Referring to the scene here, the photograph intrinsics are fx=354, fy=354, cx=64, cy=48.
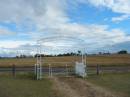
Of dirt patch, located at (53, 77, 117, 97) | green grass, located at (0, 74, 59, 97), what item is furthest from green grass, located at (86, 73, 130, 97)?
green grass, located at (0, 74, 59, 97)

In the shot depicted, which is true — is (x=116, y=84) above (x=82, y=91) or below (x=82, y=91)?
above

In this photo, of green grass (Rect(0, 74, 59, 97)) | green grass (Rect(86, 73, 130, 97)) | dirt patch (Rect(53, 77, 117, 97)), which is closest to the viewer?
dirt patch (Rect(53, 77, 117, 97))

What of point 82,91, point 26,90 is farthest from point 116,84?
point 26,90

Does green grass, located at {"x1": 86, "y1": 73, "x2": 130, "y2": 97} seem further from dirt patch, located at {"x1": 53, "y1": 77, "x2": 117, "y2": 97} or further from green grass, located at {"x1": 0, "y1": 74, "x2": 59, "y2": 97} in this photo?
green grass, located at {"x1": 0, "y1": 74, "x2": 59, "y2": 97}

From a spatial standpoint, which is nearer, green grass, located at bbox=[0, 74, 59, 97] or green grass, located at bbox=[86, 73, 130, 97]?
green grass, located at bbox=[0, 74, 59, 97]

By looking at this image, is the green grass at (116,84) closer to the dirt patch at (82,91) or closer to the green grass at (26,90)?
the dirt patch at (82,91)

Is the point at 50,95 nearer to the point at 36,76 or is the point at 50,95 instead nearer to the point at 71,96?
the point at 71,96

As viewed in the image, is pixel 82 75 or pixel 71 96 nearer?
pixel 71 96

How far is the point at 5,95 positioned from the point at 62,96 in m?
2.91

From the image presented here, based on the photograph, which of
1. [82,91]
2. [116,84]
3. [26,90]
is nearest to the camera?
[82,91]

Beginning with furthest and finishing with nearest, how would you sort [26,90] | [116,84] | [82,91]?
1. [116,84]
2. [26,90]
3. [82,91]

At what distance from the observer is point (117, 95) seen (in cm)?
1747

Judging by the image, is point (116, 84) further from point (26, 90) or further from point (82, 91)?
point (26, 90)

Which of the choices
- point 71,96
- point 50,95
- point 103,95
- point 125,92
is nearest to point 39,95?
point 50,95
